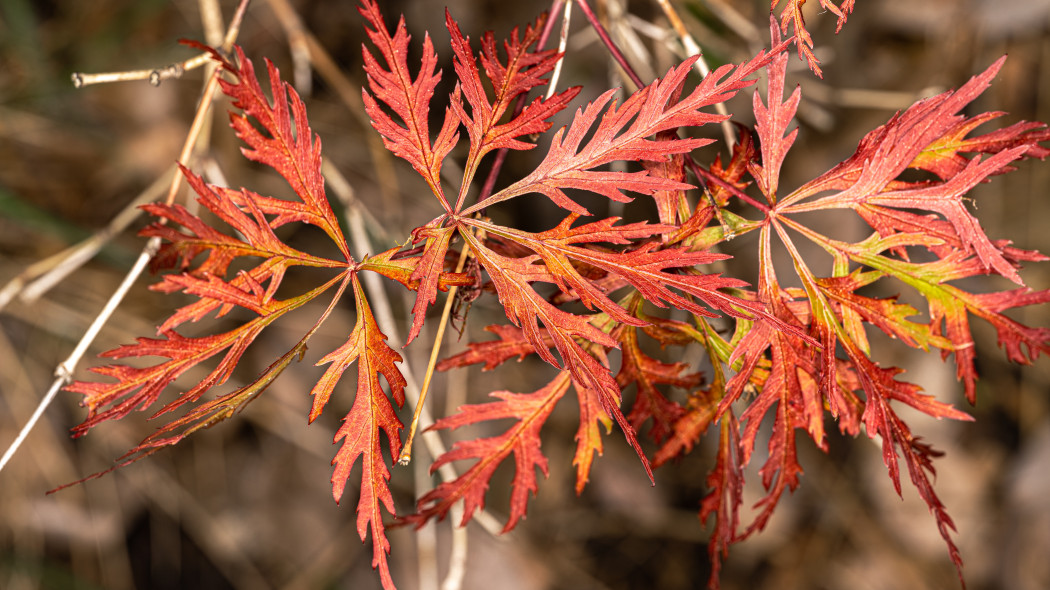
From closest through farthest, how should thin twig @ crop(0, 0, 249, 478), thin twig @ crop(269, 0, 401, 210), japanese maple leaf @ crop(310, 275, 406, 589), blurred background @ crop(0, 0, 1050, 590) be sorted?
japanese maple leaf @ crop(310, 275, 406, 589) → thin twig @ crop(0, 0, 249, 478) → thin twig @ crop(269, 0, 401, 210) → blurred background @ crop(0, 0, 1050, 590)

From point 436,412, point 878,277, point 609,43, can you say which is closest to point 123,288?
point 609,43

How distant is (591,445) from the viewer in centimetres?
64

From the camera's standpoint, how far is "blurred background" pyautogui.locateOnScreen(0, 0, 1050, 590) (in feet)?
5.85

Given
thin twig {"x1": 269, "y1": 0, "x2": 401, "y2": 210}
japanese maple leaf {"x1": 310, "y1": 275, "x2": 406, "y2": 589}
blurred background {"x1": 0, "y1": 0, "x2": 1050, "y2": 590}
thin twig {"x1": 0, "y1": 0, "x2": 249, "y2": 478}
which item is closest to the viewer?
japanese maple leaf {"x1": 310, "y1": 275, "x2": 406, "y2": 589}

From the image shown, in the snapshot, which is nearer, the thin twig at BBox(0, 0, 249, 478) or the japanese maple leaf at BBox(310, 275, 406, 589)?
the japanese maple leaf at BBox(310, 275, 406, 589)

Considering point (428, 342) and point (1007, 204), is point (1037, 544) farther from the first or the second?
point (428, 342)

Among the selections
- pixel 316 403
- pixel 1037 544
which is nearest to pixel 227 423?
pixel 316 403

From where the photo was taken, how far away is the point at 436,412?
1.87 m

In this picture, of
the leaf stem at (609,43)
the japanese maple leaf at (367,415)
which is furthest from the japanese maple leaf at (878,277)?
the japanese maple leaf at (367,415)

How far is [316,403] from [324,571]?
5.14ft

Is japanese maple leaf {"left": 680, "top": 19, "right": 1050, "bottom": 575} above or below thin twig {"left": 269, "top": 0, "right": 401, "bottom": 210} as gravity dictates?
below

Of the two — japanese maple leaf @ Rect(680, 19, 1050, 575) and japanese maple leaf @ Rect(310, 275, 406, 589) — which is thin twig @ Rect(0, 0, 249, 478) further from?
japanese maple leaf @ Rect(680, 19, 1050, 575)

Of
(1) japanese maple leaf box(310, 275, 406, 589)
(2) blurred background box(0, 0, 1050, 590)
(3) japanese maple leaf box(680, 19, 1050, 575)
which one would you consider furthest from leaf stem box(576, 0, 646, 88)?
(2) blurred background box(0, 0, 1050, 590)

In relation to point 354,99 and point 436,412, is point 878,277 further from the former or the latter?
point 436,412
